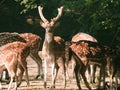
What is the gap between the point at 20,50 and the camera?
1359cm

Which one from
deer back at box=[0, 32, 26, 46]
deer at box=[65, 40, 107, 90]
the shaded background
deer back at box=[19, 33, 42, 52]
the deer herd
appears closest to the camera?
the deer herd

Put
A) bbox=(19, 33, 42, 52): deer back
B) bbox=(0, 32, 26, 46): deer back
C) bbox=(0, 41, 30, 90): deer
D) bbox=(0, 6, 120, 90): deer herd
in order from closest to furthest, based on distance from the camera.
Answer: bbox=(0, 41, 30, 90): deer, bbox=(0, 6, 120, 90): deer herd, bbox=(0, 32, 26, 46): deer back, bbox=(19, 33, 42, 52): deer back

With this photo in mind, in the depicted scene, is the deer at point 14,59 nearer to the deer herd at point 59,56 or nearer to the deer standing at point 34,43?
the deer herd at point 59,56

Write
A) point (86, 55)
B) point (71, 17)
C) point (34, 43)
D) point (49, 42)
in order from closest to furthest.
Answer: point (49, 42) < point (86, 55) < point (34, 43) < point (71, 17)

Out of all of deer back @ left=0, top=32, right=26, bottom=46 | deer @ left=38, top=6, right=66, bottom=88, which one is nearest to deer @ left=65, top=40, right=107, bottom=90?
deer @ left=38, top=6, right=66, bottom=88

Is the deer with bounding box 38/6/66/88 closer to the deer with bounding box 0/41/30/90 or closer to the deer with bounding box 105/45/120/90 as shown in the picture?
the deer with bounding box 0/41/30/90

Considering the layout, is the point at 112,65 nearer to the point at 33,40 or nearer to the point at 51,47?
the point at 51,47

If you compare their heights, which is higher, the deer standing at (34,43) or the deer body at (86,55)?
the deer standing at (34,43)

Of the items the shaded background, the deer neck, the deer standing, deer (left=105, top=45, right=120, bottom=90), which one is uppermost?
the shaded background

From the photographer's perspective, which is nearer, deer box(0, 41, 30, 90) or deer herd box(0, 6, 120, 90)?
deer box(0, 41, 30, 90)

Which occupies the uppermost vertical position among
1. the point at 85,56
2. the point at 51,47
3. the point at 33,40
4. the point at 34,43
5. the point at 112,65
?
the point at 33,40

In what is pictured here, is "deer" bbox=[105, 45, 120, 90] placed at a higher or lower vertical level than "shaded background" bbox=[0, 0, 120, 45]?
lower

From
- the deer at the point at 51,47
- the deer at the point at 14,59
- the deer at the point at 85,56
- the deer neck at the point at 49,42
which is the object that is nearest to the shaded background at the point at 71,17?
the deer at the point at 85,56

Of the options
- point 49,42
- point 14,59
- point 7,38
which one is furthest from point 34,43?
point 14,59
